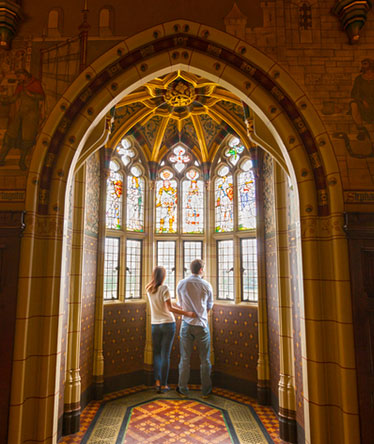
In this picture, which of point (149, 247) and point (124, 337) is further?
point (149, 247)

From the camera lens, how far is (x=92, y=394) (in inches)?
179

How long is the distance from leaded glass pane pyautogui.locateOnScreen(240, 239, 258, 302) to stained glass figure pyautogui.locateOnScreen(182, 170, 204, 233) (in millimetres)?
884

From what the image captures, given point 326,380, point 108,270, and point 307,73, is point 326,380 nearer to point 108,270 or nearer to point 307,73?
point 307,73

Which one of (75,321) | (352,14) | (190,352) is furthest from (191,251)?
(352,14)

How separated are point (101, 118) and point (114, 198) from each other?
2261mm

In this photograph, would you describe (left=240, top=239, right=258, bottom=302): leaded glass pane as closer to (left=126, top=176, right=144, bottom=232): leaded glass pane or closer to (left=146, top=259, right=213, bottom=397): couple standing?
(left=146, top=259, right=213, bottom=397): couple standing

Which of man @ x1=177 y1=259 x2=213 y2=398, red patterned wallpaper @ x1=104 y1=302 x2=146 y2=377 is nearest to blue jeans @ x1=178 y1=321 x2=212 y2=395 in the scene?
man @ x1=177 y1=259 x2=213 y2=398

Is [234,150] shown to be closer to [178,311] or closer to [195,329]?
[178,311]

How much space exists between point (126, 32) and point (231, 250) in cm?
354

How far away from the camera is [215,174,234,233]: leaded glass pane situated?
552cm

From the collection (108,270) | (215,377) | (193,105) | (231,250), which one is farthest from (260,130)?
(215,377)

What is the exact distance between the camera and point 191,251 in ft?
18.9

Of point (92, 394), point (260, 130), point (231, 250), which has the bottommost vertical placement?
point (92, 394)

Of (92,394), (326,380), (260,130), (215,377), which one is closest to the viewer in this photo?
(326,380)
